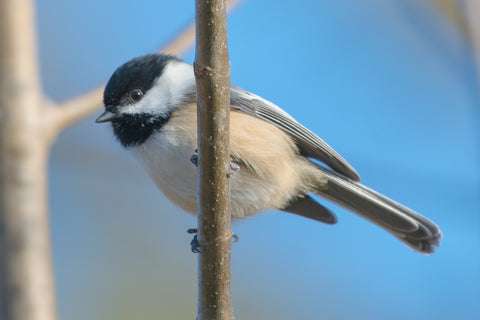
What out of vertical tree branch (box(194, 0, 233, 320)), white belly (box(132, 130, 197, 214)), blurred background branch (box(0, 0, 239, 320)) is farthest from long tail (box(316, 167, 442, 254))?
blurred background branch (box(0, 0, 239, 320))

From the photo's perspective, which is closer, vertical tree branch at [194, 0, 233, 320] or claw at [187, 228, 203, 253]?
vertical tree branch at [194, 0, 233, 320]

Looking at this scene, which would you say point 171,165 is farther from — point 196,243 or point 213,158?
point 213,158

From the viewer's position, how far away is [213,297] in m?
1.50

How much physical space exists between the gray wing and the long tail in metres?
0.09

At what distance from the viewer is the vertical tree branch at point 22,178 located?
143 centimetres

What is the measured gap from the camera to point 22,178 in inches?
61.1

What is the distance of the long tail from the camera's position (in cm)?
237

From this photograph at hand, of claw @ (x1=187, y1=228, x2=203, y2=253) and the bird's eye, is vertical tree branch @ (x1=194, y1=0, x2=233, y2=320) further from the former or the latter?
the bird's eye

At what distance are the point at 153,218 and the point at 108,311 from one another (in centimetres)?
75

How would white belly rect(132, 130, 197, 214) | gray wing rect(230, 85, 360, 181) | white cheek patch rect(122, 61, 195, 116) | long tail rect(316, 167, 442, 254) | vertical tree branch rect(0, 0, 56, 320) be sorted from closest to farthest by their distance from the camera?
vertical tree branch rect(0, 0, 56, 320), white belly rect(132, 130, 197, 214), white cheek patch rect(122, 61, 195, 116), gray wing rect(230, 85, 360, 181), long tail rect(316, 167, 442, 254)

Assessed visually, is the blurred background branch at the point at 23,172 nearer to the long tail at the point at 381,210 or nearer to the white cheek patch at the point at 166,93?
the white cheek patch at the point at 166,93

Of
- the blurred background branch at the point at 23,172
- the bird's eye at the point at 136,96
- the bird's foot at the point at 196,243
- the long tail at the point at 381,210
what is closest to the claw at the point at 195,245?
the bird's foot at the point at 196,243

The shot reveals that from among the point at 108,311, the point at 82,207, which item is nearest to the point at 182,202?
the point at 108,311

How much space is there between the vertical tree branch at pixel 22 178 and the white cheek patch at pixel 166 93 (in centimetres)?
42
